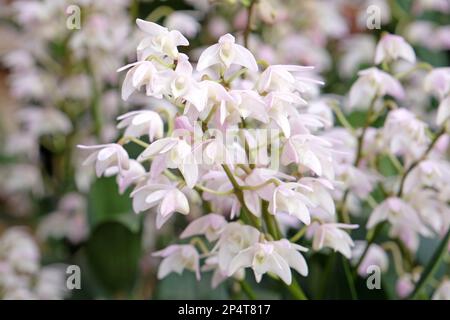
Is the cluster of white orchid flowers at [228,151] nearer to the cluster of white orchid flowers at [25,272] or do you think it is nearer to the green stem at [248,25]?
the green stem at [248,25]

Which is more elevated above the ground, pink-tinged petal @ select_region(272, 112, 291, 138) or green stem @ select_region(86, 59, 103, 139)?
pink-tinged petal @ select_region(272, 112, 291, 138)

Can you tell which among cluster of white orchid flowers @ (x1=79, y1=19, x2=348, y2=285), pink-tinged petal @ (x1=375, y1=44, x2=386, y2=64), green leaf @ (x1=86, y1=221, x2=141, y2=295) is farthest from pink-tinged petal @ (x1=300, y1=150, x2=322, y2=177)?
green leaf @ (x1=86, y1=221, x2=141, y2=295)

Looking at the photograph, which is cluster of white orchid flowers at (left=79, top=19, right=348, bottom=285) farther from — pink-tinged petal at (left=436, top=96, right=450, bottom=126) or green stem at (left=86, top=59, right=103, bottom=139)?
green stem at (left=86, top=59, right=103, bottom=139)

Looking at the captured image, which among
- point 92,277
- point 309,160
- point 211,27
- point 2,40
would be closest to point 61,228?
point 92,277

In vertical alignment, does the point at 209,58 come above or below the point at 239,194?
above

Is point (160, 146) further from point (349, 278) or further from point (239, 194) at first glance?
point (349, 278)

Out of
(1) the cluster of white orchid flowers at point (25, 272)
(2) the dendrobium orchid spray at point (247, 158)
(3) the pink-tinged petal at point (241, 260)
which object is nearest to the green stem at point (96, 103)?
(2) the dendrobium orchid spray at point (247, 158)

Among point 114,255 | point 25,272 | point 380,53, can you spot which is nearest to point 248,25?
point 380,53
